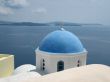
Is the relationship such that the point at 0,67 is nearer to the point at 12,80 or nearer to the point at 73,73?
the point at 12,80

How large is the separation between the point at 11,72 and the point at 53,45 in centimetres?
309

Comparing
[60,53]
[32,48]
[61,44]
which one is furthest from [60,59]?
[32,48]

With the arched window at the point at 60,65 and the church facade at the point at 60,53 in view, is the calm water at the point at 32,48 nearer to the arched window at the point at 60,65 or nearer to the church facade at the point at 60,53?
the church facade at the point at 60,53

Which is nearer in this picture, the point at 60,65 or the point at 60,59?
the point at 60,59

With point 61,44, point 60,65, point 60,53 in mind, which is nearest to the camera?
point 60,53

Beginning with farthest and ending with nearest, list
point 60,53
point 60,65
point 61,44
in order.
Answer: point 60,65 < point 61,44 < point 60,53

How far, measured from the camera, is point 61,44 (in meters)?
13.2

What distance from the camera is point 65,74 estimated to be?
689 centimetres

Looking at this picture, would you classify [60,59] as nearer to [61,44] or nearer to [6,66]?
[61,44]

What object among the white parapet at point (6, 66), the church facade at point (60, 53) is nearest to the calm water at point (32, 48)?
the white parapet at point (6, 66)

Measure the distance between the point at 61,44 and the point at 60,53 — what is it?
0.52 m

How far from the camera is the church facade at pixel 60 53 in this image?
13125 mm

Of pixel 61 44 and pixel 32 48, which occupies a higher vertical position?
pixel 61 44

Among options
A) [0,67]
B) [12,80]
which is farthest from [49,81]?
[0,67]
